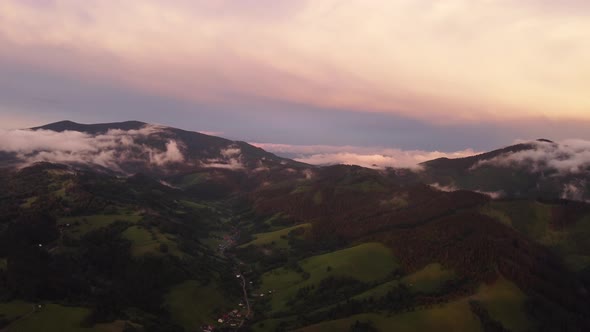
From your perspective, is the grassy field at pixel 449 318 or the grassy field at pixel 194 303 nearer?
the grassy field at pixel 449 318

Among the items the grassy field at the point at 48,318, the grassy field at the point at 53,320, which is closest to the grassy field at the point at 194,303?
the grassy field at the point at 48,318

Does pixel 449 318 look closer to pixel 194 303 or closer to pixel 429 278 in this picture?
pixel 429 278

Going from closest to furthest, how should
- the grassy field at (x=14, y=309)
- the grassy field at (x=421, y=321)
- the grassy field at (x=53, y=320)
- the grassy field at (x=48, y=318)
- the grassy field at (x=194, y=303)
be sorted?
the grassy field at (x=53, y=320)
the grassy field at (x=48, y=318)
the grassy field at (x=14, y=309)
the grassy field at (x=421, y=321)
the grassy field at (x=194, y=303)

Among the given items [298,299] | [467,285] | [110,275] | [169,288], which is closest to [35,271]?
[110,275]

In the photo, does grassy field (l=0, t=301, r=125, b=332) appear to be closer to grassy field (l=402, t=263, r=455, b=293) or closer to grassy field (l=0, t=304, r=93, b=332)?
grassy field (l=0, t=304, r=93, b=332)

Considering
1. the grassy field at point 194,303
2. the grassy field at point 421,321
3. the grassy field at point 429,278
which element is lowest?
the grassy field at point 194,303

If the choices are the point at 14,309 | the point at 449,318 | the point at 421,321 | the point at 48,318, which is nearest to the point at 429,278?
the point at 449,318

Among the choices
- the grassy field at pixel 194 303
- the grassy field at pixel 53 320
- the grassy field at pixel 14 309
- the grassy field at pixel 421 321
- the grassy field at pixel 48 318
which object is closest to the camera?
the grassy field at pixel 53 320

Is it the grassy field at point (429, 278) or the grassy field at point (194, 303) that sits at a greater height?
the grassy field at point (429, 278)

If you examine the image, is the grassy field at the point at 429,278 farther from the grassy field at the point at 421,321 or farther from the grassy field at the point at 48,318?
the grassy field at the point at 48,318

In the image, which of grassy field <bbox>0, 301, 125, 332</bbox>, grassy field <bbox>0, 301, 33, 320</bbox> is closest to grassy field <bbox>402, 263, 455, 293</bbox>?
grassy field <bbox>0, 301, 125, 332</bbox>
